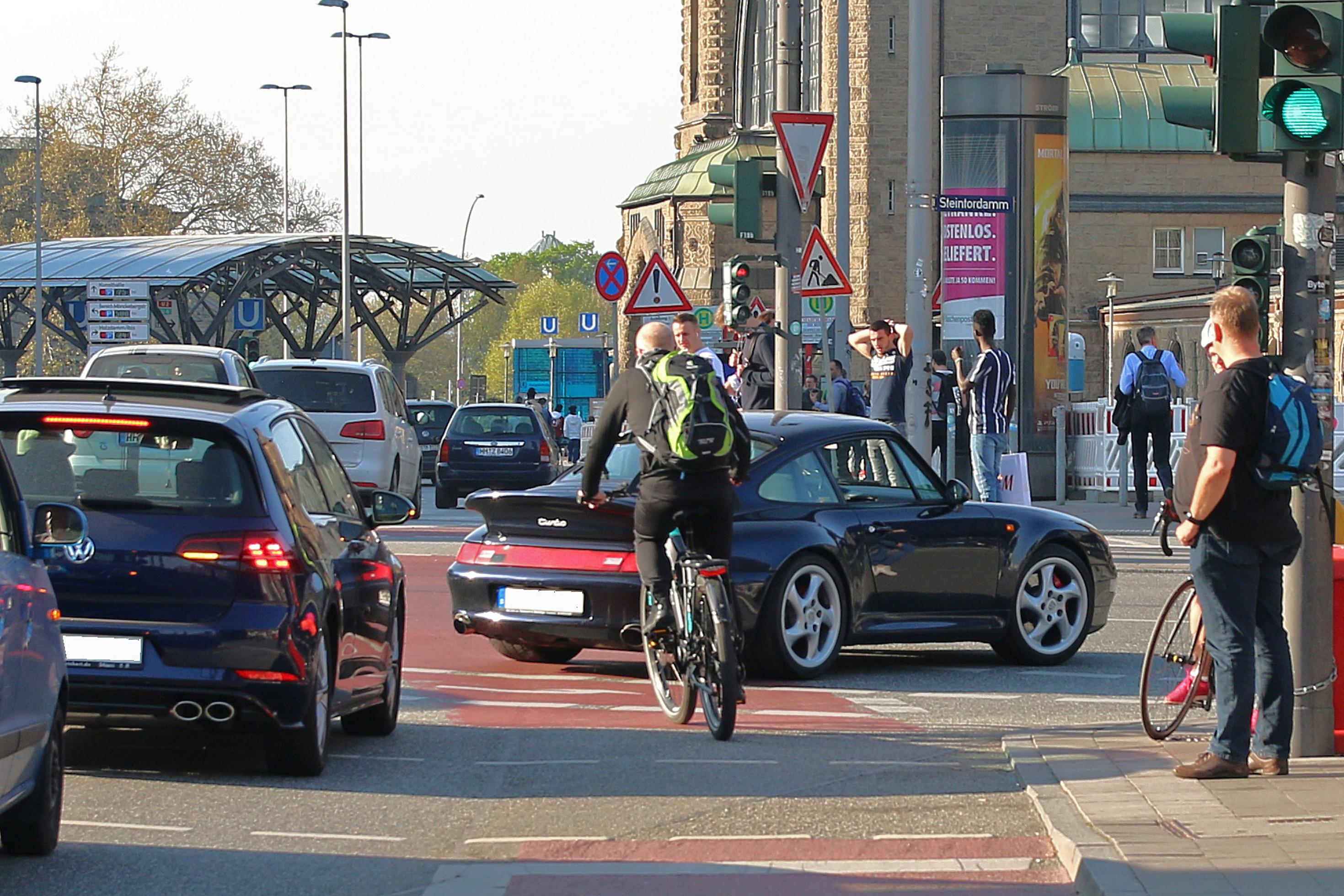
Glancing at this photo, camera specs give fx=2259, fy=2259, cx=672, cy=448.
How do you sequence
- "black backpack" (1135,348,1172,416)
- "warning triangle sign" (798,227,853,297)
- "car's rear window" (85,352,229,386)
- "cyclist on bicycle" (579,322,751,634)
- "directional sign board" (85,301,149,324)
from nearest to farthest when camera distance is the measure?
"cyclist on bicycle" (579,322,751,634) → "warning triangle sign" (798,227,853,297) → "black backpack" (1135,348,1172,416) → "car's rear window" (85,352,229,386) → "directional sign board" (85,301,149,324)

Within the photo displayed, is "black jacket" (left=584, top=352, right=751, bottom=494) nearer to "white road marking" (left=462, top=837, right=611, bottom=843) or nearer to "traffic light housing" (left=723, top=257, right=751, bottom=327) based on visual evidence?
"white road marking" (left=462, top=837, right=611, bottom=843)

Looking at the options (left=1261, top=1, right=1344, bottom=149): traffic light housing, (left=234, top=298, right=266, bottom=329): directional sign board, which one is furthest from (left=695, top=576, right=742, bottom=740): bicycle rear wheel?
(left=234, top=298, right=266, bottom=329): directional sign board

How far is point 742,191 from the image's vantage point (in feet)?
71.1

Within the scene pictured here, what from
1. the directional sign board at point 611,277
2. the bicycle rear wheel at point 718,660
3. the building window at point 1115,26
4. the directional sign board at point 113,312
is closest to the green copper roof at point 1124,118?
the building window at point 1115,26

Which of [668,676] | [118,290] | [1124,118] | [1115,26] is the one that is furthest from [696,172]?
[668,676]

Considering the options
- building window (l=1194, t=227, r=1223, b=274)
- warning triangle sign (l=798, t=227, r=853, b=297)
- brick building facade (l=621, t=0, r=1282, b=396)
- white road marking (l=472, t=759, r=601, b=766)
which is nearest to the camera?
white road marking (l=472, t=759, r=601, b=766)

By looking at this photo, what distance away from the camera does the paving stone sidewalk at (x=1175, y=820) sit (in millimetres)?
6254

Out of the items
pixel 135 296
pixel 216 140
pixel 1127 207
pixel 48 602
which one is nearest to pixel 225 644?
pixel 48 602

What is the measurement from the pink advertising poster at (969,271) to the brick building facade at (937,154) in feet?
93.1

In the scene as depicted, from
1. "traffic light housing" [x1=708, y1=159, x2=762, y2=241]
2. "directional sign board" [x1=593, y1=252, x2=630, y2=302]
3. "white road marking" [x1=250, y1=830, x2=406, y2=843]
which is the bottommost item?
"white road marking" [x1=250, y1=830, x2=406, y2=843]

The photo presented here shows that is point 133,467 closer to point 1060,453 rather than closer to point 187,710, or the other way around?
point 187,710

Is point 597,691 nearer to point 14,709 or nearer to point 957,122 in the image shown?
point 14,709

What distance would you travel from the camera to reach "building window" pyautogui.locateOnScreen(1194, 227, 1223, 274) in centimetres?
6162

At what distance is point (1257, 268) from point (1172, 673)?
1.68 m
